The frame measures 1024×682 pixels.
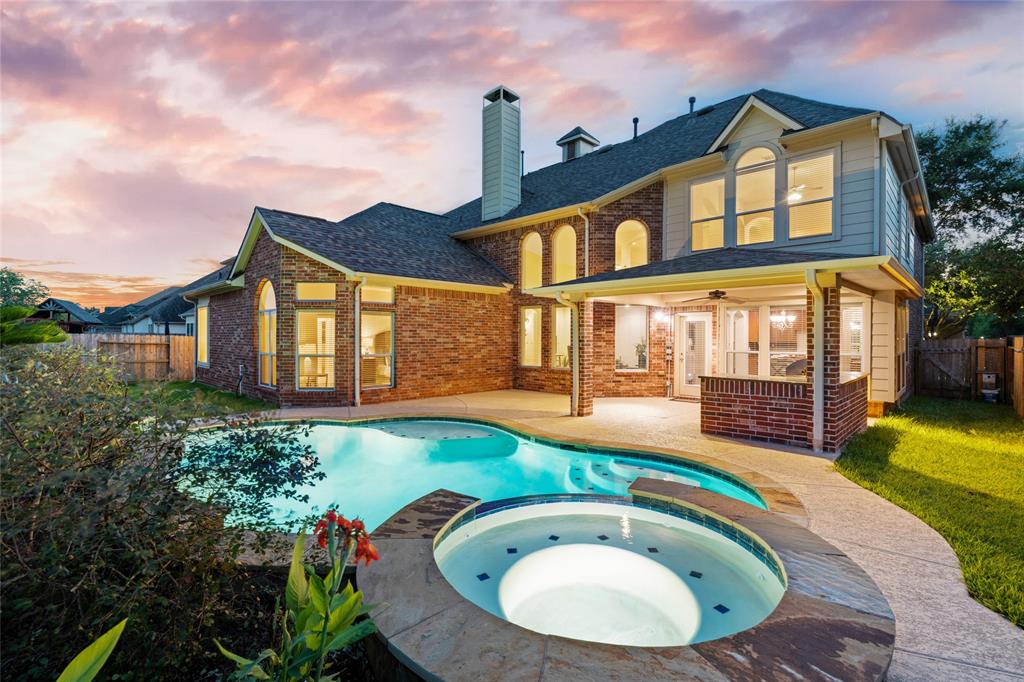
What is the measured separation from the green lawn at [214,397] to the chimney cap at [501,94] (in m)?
12.1

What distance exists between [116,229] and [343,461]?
1402cm

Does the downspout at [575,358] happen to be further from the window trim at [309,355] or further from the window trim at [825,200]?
the window trim at [309,355]

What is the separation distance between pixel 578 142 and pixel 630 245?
23.0ft

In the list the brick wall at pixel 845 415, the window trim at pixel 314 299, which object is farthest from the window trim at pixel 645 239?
the window trim at pixel 314 299

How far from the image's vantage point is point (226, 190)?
17453 millimetres

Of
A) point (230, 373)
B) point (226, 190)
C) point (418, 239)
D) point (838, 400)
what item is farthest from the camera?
point (226, 190)

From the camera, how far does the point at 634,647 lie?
2.26 metres

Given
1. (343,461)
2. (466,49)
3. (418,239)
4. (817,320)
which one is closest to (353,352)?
(343,461)

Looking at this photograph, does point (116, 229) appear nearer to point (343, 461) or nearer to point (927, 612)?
point (343, 461)

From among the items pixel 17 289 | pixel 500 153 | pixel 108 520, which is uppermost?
pixel 500 153

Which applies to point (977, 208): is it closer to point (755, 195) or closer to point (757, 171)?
point (755, 195)

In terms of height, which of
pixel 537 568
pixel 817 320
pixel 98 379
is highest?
pixel 817 320

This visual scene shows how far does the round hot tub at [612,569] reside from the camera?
3.28 m

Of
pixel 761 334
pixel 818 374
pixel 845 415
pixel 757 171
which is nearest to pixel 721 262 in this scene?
pixel 818 374
